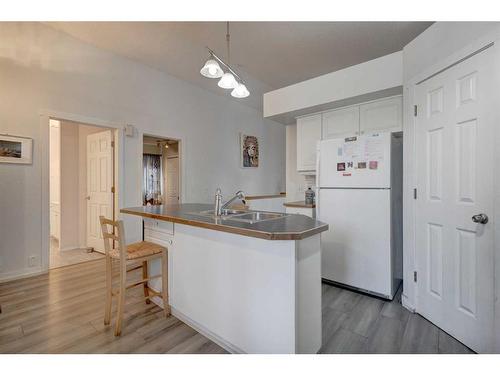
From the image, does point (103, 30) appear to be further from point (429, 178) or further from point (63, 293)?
point (429, 178)

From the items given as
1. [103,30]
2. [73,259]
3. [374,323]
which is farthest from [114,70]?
[374,323]

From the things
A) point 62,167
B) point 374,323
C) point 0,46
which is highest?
point 0,46

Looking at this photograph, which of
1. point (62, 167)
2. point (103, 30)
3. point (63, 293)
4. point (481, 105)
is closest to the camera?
point (481, 105)

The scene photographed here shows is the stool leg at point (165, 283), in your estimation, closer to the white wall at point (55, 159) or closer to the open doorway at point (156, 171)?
the white wall at point (55, 159)

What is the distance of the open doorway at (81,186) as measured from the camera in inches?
152

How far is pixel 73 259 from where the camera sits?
3678mm

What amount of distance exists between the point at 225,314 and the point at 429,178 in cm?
188

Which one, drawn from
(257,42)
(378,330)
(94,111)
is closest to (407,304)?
(378,330)

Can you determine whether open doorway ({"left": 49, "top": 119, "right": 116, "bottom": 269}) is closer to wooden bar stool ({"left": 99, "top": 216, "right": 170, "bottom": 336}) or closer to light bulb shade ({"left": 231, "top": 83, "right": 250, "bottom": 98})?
wooden bar stool ({"left": 99, "top": 216, "right": 170, "bottom": 336})

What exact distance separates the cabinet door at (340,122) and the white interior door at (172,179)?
12.1 feet

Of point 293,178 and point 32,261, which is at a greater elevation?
point 293,178

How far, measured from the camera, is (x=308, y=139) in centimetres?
327

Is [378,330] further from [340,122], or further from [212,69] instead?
[212,69]

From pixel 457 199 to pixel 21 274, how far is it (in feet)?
14.2
